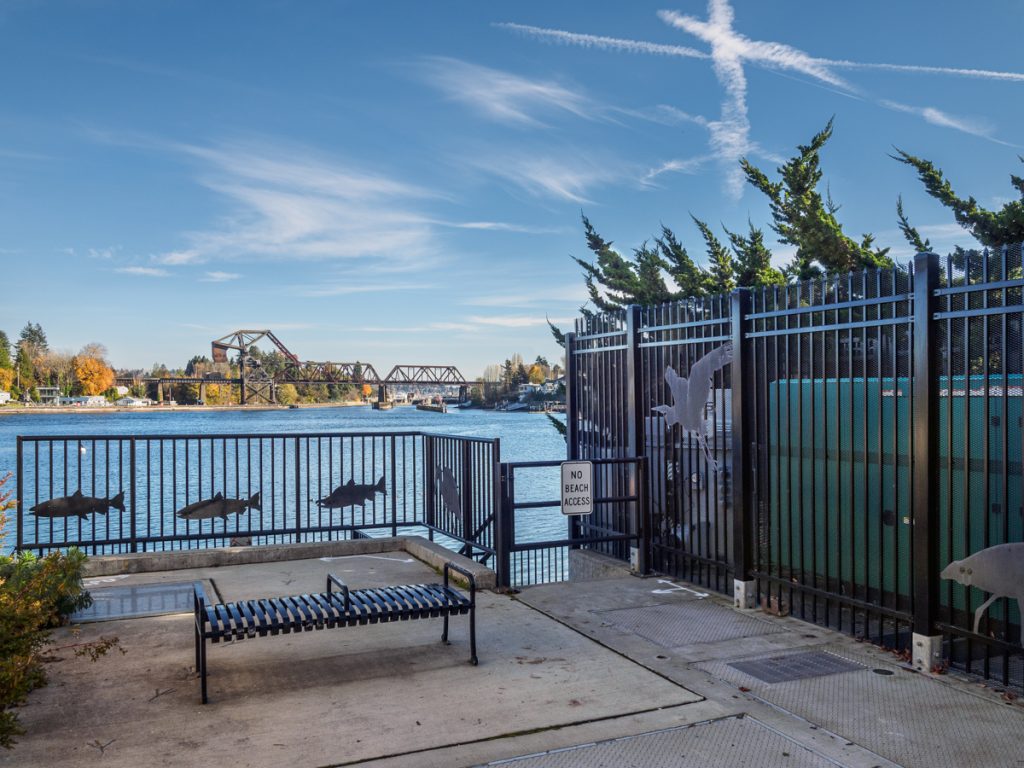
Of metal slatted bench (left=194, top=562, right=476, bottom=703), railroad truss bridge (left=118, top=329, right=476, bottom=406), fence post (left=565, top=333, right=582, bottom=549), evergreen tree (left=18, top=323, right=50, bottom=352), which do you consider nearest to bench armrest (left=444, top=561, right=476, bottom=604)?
metal slatted bench (left=194, top=562, right=476, bottom=703)

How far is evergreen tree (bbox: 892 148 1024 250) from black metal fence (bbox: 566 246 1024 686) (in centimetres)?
832

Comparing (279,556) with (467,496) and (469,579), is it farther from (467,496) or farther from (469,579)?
(469,579)

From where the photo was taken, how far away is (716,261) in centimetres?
2097

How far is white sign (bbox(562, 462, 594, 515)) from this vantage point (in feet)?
26.0

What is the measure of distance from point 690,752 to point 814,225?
1320cm

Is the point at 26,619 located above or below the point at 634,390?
below

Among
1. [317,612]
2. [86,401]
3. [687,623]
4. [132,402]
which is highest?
[86,401]

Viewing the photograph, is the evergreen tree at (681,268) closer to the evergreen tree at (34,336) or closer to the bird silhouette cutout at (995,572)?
the bird silhouette cutout at (995,572)

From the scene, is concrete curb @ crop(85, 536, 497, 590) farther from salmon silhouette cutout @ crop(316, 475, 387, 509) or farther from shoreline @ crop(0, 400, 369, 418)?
shoreline @ crop(0, 400, 369, 418)

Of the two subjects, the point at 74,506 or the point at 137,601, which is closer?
the point at 137,601

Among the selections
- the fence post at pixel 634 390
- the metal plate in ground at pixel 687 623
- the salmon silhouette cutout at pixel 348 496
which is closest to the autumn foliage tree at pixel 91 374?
the salmon silhouette cutout at pixel 348 496

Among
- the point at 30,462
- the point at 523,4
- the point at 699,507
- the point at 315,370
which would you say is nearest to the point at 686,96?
the point at 523,4

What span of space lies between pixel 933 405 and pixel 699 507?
9.35 ft

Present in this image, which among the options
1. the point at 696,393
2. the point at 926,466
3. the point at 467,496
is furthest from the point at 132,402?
the point at 926,466
